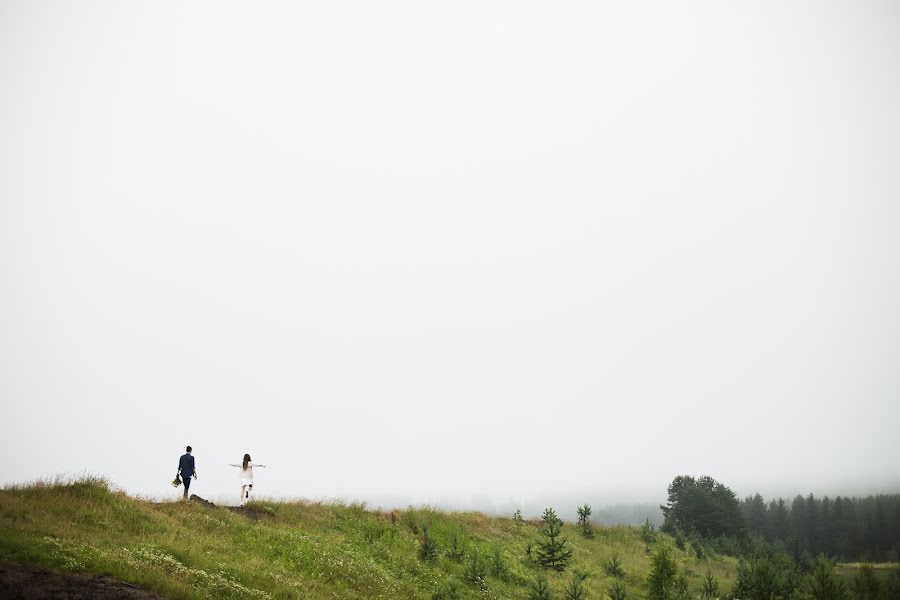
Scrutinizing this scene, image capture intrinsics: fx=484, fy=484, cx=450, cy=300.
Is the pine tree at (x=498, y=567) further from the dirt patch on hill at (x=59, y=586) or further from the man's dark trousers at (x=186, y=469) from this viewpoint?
the dirt patch on hill at (x=59, y=586)

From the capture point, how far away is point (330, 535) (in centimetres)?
2511

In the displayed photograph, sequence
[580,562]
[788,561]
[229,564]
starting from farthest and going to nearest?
[788,561] → [580,562] → [229,564]

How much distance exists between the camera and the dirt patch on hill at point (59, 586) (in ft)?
37.7

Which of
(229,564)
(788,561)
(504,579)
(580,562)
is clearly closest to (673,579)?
(580,562)

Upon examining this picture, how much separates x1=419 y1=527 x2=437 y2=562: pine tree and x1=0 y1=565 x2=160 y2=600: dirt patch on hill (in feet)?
52.7

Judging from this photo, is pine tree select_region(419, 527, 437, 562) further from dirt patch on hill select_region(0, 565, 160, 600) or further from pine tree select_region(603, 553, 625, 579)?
dirt patch on hill select_region(0, 565, 160, 600)

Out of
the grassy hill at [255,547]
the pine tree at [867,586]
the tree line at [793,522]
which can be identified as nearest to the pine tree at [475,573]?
the grassy hill at [255,547]

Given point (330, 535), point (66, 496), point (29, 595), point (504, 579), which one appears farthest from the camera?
point (504, 579)

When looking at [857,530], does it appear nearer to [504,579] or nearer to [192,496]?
[504,579]

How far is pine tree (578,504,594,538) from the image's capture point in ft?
134

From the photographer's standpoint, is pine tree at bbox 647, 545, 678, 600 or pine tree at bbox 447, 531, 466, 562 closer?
pine tree at bbox 647, 545, 678, 600

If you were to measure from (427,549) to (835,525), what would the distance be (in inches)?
5059

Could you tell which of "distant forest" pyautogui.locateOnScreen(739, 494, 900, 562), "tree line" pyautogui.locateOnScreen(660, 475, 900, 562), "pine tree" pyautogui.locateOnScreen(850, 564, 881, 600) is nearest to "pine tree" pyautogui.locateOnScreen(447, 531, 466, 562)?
"pine tree" pyautogui.locateOnScreen(850, 564, 881, 600)

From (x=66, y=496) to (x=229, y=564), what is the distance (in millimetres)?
7705
